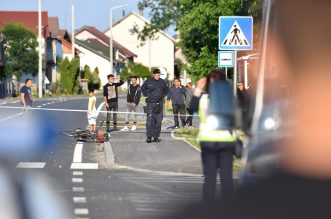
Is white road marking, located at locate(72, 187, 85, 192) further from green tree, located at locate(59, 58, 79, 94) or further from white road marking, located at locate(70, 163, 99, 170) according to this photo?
green tree, located at locate(59, 58, 79, 94)

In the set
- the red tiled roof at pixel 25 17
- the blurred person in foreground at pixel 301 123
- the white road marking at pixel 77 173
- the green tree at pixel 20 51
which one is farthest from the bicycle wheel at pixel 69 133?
the red tiled roof at pixel 25 17

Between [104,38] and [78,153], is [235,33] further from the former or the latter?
[104,38]

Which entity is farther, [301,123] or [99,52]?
[99,52]

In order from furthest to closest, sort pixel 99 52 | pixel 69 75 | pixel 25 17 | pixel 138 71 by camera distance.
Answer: pixel 99 52, pixel 25 17, pixel 138 71, pixel 69 75

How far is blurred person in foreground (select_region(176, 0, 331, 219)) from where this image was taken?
4684mm

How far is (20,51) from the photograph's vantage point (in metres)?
86.8

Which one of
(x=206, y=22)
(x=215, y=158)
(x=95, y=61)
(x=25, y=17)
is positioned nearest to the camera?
(x=215, y=158)

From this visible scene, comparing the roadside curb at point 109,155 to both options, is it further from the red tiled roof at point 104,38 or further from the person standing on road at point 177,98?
the red tiled roof at point 104,38

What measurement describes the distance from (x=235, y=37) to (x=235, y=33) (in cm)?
7

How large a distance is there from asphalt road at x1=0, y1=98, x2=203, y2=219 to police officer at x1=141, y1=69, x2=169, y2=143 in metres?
0.36

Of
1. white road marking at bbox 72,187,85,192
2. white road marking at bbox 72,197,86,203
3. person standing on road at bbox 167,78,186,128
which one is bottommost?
white road marking at bbox 72,187,85,192

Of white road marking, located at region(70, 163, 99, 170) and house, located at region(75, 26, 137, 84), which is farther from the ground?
house, located at region(75, 26, 137, 84)

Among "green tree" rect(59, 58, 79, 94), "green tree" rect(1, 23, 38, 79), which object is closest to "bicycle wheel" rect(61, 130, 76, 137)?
"green tree" rect(1, 23, 38, 79)

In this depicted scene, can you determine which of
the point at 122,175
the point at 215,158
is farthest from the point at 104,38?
the point at 215,158
